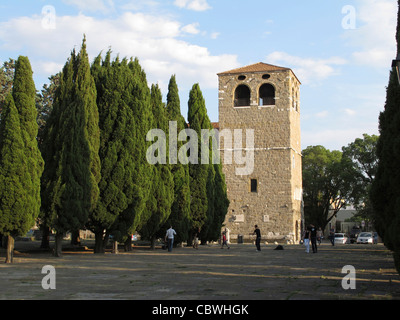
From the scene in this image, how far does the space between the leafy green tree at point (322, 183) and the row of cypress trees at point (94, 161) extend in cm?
3261

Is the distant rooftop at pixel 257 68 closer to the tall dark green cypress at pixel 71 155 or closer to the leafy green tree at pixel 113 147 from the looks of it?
the leafy green tree at pixel 113 147

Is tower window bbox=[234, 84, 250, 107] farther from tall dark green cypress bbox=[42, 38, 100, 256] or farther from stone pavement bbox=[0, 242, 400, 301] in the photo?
stone pavement bbox=[0, 242, 400, 301]

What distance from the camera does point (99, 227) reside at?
59.6ft

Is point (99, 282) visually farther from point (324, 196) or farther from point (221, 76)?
point (324, 196)

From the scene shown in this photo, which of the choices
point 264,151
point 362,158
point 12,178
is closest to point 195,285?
point 12,178

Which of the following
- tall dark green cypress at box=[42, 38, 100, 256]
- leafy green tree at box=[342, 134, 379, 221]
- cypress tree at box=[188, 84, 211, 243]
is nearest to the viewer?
tall dark green cypress at box=[42, 38, 100, 256]

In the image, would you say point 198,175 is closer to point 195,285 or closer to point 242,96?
point 242,96

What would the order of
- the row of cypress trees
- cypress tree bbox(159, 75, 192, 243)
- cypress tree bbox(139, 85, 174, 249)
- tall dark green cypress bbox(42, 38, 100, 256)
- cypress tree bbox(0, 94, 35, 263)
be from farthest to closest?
cypress tree bbox(159, 75, 192, 243), cypress tree bbox(139, 85, 174, 249), tall dark green cypress bbox(42, 38, 100, 256), the row of cypress trees, cypress tree bbox(0, 94, 35, 263)

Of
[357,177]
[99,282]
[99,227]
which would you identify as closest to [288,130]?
[357,177]

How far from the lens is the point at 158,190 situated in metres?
22.0

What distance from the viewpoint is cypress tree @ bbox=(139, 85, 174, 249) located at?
21.4 m

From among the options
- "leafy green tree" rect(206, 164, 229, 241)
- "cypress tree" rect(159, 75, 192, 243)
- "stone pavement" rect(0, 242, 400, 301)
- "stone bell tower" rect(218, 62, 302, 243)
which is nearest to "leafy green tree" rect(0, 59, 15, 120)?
"cypress tree" rect(159, 75, 192, 243)

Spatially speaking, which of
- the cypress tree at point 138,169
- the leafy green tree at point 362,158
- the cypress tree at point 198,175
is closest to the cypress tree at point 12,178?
the cypress tree at point 138,169

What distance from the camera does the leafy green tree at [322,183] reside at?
173 feet
